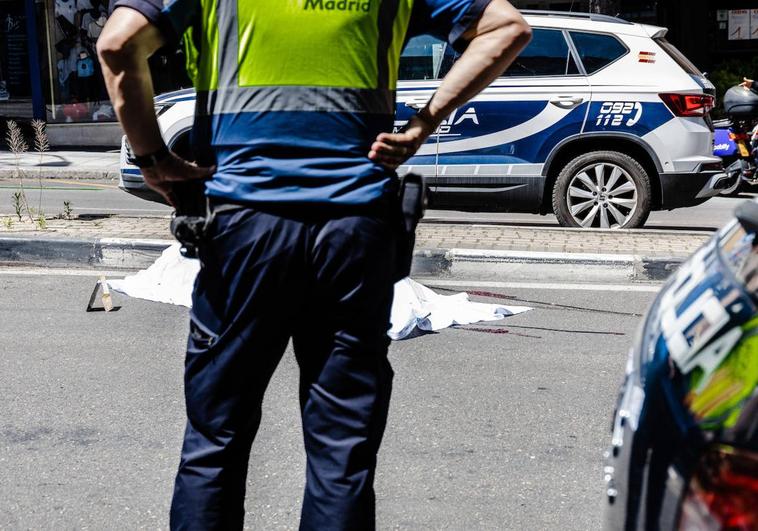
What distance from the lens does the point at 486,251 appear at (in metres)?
7.32

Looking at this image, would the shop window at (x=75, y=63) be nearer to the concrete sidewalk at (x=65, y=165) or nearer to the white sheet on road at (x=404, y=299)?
the concrete sidewalk at (x=65, y=165)

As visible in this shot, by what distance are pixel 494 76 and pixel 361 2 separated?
15.8 inches

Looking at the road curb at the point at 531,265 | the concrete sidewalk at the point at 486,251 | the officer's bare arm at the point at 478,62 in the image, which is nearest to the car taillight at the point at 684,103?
the concrete sidewalk at the point at 486,251

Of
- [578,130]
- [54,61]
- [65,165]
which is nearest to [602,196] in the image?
[578,130]

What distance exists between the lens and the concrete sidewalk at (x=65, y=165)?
15.9 metres

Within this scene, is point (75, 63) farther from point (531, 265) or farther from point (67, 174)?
point (531, 265)

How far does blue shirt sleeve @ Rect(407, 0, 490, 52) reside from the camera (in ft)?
8.15

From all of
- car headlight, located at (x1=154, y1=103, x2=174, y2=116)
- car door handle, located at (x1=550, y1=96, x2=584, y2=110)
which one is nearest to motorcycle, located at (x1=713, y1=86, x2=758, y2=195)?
car door handle, located at (x1=550, y1=96, x2=584, y2=110)

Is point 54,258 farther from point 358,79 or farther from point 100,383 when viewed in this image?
point 358,79

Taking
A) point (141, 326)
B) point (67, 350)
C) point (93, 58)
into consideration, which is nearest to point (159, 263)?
point (141, 326)

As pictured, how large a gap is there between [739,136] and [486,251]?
6236 millimetres

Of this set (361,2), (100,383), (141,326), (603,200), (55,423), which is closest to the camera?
(361,2)

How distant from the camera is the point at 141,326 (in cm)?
586

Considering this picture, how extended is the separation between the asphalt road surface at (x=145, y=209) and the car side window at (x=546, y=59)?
65.3 inches
